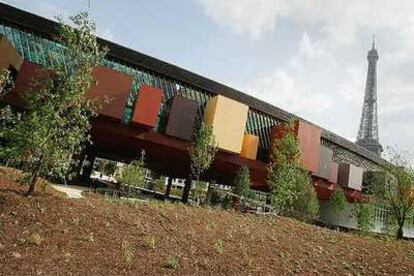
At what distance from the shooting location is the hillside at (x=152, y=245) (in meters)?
11.4

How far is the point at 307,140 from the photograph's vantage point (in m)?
44.9

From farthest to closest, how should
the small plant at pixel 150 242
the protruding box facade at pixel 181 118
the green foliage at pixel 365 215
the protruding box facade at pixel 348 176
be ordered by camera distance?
1. the protruding box facade at pixel 348 176
2. the green foliage at pixel 365 215
3. the protruding box facade at pixel 181 118
4. the small plant at pixel 150 242

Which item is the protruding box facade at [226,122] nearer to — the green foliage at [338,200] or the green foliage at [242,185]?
the green foliage at [242,185]

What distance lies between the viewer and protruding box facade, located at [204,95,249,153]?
3897 cm

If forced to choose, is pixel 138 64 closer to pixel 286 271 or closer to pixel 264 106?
pixel 264 106

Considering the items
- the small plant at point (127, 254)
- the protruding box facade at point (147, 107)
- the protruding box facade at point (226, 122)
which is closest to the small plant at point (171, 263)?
the small plant at point (127, 254)

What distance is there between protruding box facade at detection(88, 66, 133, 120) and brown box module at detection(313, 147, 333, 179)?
85.3 ft

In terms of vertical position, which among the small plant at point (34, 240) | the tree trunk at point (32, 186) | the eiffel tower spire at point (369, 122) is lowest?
the small plant at point (34, 240)

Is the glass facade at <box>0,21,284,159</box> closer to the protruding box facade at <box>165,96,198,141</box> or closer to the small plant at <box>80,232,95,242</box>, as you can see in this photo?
the protruding box facade at <box>165,96,198,141</box>

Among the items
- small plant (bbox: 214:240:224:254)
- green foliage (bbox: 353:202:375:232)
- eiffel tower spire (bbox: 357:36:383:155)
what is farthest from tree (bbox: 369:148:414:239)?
eiffel tower spire (bbox: 357:36:383:155)

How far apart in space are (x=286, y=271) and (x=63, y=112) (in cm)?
1165

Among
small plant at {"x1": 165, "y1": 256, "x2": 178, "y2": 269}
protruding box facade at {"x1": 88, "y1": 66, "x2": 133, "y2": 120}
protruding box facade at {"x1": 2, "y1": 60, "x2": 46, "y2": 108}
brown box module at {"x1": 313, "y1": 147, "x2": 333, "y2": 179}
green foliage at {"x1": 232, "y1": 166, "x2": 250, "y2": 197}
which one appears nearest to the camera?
small plant at {"x1": 165, "y1": 256, "x2": 178, "y2": 269}

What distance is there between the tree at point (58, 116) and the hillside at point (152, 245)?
4.74 ft

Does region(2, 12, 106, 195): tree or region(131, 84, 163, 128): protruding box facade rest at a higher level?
region(131, 84, 163, 128): protruding box facade
